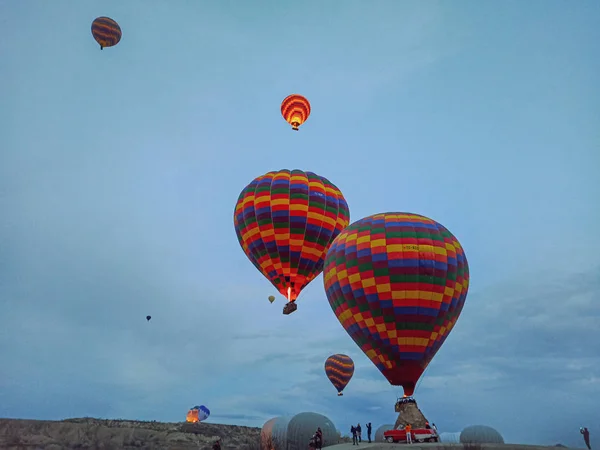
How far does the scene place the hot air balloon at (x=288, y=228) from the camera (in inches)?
1302

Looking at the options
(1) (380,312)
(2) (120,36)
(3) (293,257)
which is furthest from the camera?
(2) (120,36)

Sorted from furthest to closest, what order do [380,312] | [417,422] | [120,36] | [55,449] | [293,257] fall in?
[120,36]
[293,257]
[55,449]
[380,312]
[417,422]

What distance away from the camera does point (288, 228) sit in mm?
32969

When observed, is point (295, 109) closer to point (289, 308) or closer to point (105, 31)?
point (289, 308)

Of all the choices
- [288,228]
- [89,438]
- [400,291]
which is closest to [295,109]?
[288,228]

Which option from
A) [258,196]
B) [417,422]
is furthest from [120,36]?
[417,422]

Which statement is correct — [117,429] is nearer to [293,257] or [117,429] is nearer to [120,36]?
[293,257]

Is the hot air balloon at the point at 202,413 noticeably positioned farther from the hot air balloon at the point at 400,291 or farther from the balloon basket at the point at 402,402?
the balloon basket at the point at 402,402

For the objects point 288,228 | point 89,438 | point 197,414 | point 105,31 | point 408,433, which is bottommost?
point 408,433

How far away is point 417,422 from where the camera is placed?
21.8m

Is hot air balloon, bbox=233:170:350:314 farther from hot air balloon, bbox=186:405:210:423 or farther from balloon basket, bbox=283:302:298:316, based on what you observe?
hot air balloon, bbox=186:405:210:423

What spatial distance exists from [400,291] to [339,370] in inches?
881

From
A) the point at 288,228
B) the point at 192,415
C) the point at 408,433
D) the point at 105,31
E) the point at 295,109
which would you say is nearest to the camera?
the point at 408,433

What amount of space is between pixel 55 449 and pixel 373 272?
22535 mm
